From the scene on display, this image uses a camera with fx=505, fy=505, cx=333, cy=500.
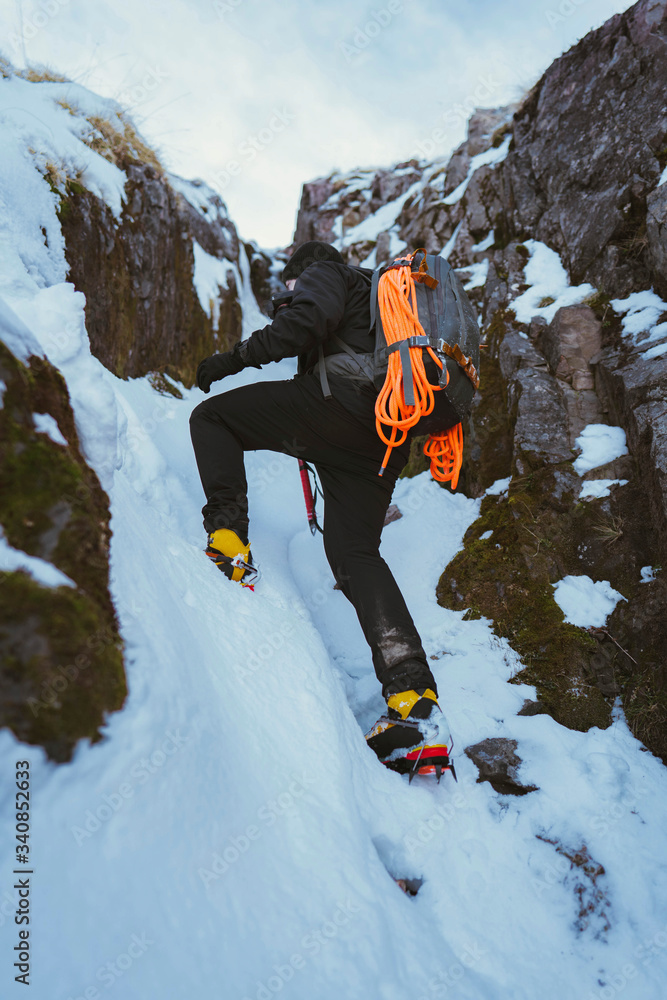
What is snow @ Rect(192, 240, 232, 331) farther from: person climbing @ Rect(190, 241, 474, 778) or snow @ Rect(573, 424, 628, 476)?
snow @ Rect(573, 424, 628, 476)

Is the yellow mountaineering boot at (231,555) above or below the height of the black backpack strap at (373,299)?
below

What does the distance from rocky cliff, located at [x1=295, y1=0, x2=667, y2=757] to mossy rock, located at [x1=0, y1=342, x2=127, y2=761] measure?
2.29 meters

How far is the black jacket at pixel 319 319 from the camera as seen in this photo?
2.40 meters

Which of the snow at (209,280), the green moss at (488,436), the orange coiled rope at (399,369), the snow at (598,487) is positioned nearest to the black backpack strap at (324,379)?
the orange coiled rope at (399,369)

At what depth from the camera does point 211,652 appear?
1.61 meters

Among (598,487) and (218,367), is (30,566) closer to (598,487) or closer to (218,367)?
(218,367)

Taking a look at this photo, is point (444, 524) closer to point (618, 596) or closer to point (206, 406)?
point (618, 596)

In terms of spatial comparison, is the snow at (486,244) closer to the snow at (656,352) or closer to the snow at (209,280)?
the snow at (656,352)

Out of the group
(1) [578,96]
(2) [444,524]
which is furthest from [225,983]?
(1) [578,96]

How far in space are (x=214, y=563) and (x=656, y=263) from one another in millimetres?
4006

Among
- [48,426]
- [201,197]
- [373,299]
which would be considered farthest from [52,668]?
[201,197]

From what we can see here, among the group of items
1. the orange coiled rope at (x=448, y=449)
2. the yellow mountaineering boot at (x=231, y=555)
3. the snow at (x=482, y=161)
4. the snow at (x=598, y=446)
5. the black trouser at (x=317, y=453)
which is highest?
the snow at (x=482, y=161)

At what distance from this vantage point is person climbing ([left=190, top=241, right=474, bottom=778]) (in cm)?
236

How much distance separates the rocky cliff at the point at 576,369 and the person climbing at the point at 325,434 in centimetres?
112
